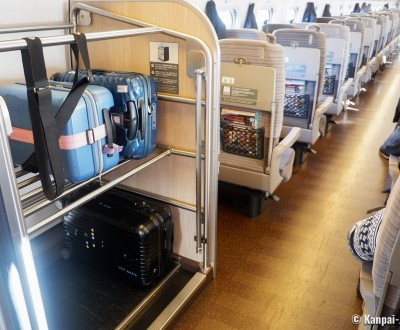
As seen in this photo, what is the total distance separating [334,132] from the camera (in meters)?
5.27

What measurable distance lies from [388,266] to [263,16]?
630 cm

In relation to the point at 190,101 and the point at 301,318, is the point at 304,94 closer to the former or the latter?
the point at 190,101

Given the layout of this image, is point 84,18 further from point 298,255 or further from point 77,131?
point 298,255

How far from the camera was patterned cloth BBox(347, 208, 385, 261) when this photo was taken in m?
1.59

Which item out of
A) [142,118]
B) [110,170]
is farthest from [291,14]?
[110,170]

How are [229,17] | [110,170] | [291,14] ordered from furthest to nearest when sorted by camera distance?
1. [291,14]
2. [229,17]
3. [110,170]

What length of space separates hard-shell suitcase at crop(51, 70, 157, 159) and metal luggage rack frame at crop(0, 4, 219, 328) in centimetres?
13

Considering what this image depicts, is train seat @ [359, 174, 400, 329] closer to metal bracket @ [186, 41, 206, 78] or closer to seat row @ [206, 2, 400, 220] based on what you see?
metal bracket @ [186, 41, 206, 78]

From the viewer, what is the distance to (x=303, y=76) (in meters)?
3.46

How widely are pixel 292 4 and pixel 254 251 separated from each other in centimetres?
669

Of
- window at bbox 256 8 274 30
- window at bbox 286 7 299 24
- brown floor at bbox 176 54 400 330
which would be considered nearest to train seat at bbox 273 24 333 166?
brown floor at bbox 176 54 400 330

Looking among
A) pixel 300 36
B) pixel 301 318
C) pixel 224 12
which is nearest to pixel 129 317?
pixel 301 318

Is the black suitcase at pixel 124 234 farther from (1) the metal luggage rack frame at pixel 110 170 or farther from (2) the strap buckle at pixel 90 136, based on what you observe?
(2) the strap buckle at pixel 90 136

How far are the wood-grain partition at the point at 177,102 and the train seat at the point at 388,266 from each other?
99 cm
